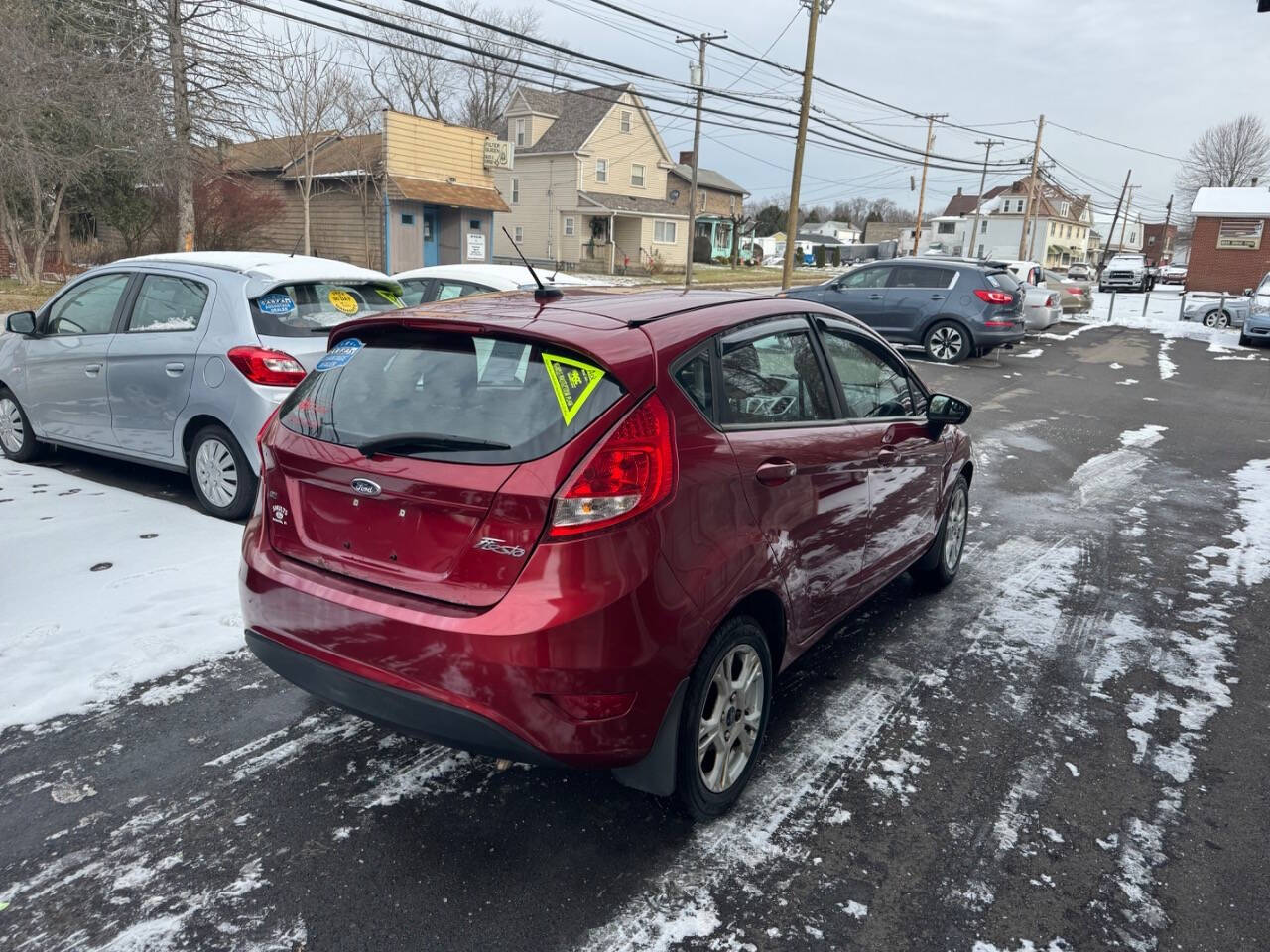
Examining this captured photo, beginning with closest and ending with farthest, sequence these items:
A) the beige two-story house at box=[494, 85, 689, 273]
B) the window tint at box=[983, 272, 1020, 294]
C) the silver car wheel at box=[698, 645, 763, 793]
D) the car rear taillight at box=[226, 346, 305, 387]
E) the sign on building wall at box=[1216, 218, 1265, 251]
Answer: the silver car wheel at box=[698, 645, 763, 793] → the car rear taillight at box=[226, 346, 305, 387] → the window tint at box=[983, 272, 1020, 294] → the sign on building wall at box=[1216, 218, 1265, 251] → the beige two-story house at box=[494, 85, 689, 273]

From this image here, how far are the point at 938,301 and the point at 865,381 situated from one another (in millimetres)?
13100

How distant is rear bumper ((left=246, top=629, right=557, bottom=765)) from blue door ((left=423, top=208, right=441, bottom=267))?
32110 millimetres

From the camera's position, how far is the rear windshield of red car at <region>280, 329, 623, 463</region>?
2.71 meters

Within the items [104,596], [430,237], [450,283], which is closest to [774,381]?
[104,596]

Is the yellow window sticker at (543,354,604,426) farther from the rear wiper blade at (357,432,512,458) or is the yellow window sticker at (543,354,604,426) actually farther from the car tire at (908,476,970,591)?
the car tire at (908,476,970,591)

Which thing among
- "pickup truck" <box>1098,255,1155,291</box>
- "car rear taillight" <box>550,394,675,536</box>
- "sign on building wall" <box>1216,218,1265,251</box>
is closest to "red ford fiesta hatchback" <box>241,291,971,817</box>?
"car rear taillight" <box>550,394,675,536</box>

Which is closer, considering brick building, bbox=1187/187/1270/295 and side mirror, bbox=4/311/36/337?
side mirror, bbox=4/311/36/337

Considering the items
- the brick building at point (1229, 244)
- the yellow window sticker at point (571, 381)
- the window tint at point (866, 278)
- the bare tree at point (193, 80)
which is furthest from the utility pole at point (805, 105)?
the brick building at point (1229, 244)

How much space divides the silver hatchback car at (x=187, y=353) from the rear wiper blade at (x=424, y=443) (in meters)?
3.21

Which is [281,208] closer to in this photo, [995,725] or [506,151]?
[506,151]

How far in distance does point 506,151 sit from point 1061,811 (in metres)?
34.3

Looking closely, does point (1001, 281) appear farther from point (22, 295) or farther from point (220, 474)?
point (22, 295)

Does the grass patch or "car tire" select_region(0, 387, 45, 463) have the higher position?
the grass patch

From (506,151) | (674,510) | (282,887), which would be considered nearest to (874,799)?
(674,510)
